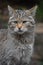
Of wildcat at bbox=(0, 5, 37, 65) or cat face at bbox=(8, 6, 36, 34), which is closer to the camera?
cat face at bbox=(8, 6, 36, 34)

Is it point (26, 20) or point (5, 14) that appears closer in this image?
point (26, 20)

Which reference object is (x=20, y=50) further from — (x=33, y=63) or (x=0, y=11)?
(x=0, y=11)

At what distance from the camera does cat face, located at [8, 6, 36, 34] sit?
10.1m

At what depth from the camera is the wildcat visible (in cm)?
1023

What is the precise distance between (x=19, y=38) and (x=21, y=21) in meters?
0.45

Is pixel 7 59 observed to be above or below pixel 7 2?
below

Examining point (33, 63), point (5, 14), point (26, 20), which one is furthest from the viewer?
point (5, 14)

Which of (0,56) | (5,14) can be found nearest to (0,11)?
(5,14)

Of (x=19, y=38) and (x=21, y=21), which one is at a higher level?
(x=21, y=21)

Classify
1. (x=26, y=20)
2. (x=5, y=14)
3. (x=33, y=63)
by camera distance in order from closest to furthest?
(x=26, y=20)
(x=33, y=63)
(x=5, y=14)

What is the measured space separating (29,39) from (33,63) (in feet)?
5.56

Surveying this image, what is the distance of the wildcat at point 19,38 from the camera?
403 inches

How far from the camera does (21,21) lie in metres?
10.2

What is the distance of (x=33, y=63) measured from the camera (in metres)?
12.1
